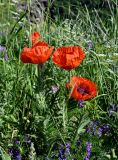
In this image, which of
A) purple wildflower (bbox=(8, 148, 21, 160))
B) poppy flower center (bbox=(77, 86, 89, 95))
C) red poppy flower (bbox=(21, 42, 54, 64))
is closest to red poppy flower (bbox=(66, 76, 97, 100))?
poppy flower center (bbox=(77, 86, 89, 95))

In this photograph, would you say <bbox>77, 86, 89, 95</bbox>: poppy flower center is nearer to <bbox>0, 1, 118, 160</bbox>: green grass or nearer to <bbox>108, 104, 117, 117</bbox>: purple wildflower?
<bbox>0, 1, 118, 160</bbox>: green grass

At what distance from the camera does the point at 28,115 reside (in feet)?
7.26

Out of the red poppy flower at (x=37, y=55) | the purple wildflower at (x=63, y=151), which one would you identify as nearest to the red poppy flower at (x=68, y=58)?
the red poppy flower at (x=37, y=55)

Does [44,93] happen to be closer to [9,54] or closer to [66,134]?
[66,134]

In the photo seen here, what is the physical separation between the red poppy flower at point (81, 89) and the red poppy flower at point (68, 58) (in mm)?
79

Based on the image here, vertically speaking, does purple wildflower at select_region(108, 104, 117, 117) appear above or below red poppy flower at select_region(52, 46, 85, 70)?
below

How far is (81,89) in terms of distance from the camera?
203 cm

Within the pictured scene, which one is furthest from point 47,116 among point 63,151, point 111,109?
point 111,109

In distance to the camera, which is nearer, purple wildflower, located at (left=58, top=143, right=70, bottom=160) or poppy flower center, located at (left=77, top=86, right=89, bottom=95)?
purple wildflower, located at (left=58, top=143, right=70, bottom=160)

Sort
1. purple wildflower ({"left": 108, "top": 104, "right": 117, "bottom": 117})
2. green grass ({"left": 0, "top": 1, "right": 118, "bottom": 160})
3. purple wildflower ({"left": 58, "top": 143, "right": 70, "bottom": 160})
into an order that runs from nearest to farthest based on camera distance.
A: purple wildflower ({"left": 58, "top": 143, "right": 70, "bottom": 160})
green grass ({"left": 0, "top": 1, "right": 118, "bottom": 160})
purple wildflower ({"left": 108, "top": 104, "right": 117, "bottom": 117})

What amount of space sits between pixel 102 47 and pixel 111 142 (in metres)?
0.92

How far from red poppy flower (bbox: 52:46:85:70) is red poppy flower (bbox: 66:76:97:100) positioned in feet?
0.26

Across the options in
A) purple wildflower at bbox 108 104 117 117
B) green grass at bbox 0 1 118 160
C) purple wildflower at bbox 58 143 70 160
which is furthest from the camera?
purple wildflower at bbox 108 104 117 117

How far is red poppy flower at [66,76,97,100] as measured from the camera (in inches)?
76.8
